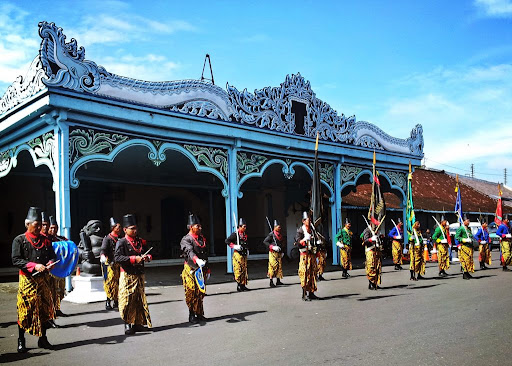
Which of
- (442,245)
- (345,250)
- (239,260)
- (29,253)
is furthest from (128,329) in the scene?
(442,245)

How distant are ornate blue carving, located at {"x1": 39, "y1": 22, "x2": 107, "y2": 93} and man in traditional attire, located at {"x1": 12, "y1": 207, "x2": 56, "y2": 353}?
195 inches

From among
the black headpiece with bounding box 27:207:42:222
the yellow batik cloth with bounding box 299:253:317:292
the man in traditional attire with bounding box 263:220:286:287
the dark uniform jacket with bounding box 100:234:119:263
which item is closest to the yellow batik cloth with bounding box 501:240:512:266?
the man in traditional attire with bounding box 263:220:286:287

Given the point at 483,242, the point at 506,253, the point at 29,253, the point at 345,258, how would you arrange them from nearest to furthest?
1. the point at 29,253
2. the point at 345,258
3. the point at 483,242
4. the point at 506,253

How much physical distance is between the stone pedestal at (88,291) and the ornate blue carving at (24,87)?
14.3 feet

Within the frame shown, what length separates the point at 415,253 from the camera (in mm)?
13469

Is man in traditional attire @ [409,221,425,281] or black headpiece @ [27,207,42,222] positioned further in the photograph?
man in traditional attire @ [409,221,425,281]

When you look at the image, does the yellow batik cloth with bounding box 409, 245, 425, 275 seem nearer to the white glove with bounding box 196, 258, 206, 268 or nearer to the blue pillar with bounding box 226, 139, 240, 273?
the blue pillar with bounding box 226, 139, 240, 273

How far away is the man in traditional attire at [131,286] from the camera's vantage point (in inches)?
285

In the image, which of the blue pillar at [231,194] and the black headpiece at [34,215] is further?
the blue pillar at [231,194]

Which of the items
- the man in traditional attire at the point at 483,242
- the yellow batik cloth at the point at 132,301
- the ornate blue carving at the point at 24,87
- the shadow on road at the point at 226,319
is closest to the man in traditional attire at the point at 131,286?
the yellow batik cloth at the point at 132,301

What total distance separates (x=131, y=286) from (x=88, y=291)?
3.77 m

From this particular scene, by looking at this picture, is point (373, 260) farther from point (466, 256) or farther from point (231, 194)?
point (231, 194)

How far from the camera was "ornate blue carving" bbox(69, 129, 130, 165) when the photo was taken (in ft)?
36.9

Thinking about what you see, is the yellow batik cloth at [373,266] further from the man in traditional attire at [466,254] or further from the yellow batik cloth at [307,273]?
the man in traditional attire at [466,254]
